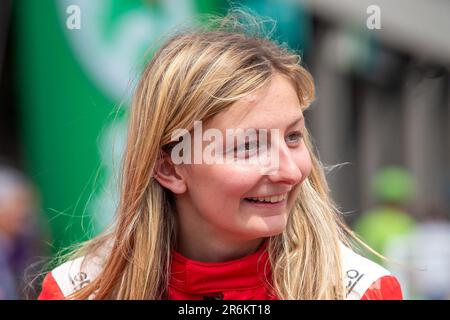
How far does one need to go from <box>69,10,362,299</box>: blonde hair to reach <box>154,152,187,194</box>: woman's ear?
33 millimetres

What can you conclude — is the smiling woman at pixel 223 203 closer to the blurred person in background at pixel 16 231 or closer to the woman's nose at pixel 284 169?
the woman's nose at pixel 284 169

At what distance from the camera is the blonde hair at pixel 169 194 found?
2.10 meters

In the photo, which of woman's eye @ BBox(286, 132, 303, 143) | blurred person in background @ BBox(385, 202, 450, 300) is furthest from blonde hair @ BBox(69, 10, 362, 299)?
blurred person in background @ BBox(385, 202, 450, 300)

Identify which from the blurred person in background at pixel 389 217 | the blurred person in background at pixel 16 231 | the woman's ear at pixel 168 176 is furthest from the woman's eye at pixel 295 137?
the blurred person in background at pixel 389 217

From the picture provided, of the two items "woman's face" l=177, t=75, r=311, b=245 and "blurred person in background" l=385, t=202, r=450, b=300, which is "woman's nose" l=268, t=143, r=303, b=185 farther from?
"blurred person in background" l=385, t=202, r=450, b=300

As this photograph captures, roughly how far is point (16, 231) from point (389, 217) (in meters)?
3.10

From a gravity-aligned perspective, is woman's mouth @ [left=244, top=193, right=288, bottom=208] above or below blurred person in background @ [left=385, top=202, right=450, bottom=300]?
above

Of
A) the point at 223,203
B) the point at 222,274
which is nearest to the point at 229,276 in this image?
the point at 222,274

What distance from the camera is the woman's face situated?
2.02 m

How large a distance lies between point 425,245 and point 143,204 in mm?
4350

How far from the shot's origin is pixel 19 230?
19.8ft

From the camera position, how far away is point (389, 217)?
21.7ft

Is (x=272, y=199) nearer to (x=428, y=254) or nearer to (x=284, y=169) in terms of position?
(x=284, y=169)

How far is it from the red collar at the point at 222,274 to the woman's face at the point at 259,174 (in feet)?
0.39
